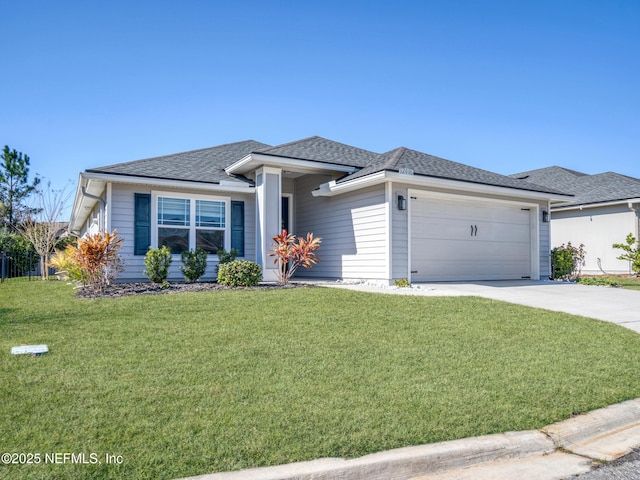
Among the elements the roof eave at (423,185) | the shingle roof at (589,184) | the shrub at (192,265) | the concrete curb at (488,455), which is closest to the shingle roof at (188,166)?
the shrub at (192,265)

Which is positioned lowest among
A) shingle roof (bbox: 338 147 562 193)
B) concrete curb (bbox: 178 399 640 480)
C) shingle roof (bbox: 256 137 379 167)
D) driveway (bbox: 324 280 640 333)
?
concrete curb (bbox: 178 399 640 480)

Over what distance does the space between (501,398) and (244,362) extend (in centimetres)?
234

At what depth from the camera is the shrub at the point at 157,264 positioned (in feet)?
34.5

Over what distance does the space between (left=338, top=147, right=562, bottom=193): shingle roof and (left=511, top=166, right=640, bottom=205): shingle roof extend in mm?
4356

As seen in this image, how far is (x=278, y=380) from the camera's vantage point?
4.19 m

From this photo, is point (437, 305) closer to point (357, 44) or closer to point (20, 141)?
point (357, 44)

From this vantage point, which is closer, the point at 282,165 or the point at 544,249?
the point at 282,165

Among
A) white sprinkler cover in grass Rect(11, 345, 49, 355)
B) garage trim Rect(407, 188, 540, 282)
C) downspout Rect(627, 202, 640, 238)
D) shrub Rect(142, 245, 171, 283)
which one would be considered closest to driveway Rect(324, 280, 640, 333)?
garage trim Rect(407, 188, 540, 282)

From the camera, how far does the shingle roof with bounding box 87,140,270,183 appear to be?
11430 mm

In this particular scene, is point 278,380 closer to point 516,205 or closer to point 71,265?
point 71,265

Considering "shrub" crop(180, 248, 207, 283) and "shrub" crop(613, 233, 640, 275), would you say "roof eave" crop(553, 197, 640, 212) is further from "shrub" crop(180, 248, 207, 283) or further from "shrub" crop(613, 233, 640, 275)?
"shrub" crop(180, 248, 207, 283)

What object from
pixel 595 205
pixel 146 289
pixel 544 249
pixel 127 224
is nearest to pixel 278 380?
pixel 146 289

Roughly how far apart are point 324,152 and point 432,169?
316cm

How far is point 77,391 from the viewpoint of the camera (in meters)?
3.80
